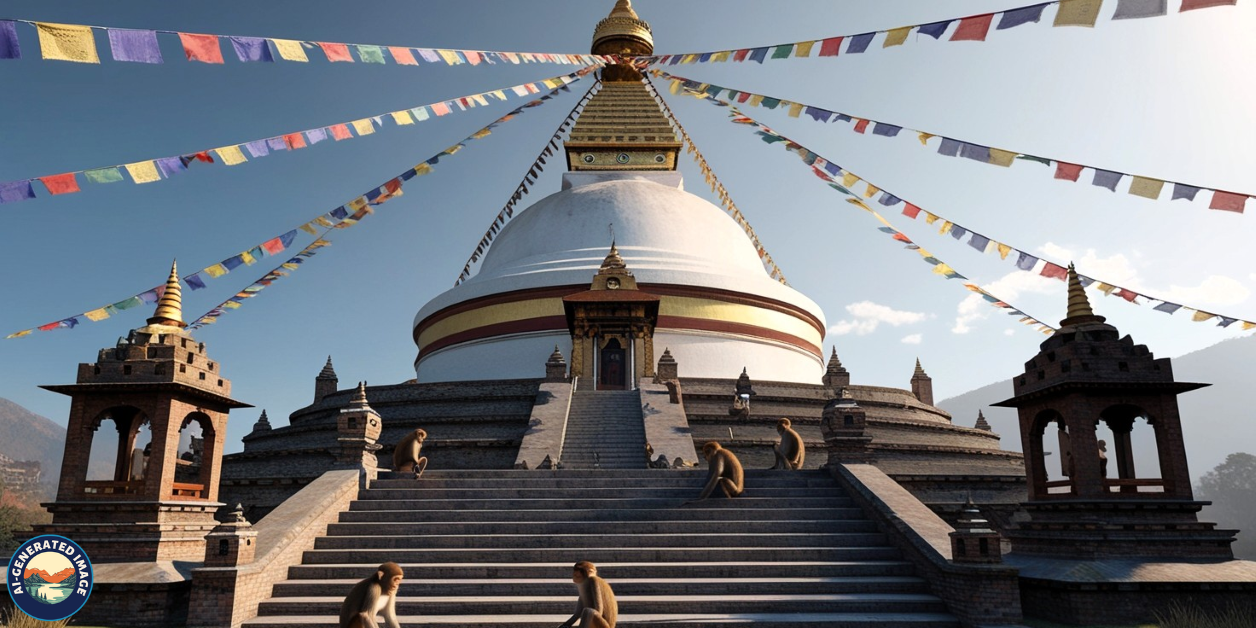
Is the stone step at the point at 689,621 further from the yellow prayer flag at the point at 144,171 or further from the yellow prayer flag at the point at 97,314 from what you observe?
the yellow prayer flag at the point at 97,314

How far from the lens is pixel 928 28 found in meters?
10.2

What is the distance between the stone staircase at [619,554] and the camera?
25.9 feet

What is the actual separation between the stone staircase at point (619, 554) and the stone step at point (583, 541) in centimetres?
2

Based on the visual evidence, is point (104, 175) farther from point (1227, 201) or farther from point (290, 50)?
point (1227, 201)

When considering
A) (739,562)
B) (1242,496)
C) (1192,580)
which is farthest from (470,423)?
(1242,496)

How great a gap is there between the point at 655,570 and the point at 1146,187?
29.6 ft

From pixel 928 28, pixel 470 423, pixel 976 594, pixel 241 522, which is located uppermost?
pixel 928 28

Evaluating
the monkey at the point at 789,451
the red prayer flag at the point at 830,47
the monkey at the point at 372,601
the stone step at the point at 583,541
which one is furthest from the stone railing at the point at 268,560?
the red prayer flag at the point at 830,47

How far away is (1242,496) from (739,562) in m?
81.5

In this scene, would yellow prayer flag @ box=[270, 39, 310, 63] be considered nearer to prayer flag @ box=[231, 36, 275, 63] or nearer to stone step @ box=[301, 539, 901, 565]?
prayer flag @ box=[231, 36, 275, 63]

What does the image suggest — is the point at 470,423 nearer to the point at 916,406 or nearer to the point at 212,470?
the point at 212,470

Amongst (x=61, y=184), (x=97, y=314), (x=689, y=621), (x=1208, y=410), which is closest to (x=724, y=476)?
(x=689, y=621)

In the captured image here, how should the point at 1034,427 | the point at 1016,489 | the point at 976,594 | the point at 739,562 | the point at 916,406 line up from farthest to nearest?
the point at 916,406, the point at 1016,489, the point at 1034,427, the point at 739,562, the point at 976,594

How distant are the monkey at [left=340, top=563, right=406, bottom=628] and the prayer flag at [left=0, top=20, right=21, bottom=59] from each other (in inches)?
246
